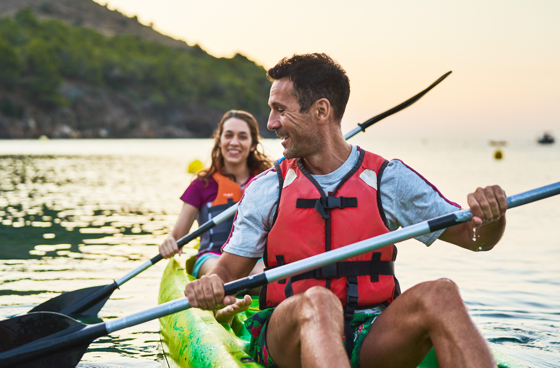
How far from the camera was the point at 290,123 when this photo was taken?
8.52 feet

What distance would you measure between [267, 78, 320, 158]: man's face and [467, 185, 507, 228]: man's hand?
2.45 feet

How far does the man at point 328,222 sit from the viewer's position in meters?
2.36

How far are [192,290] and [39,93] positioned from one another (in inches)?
2882

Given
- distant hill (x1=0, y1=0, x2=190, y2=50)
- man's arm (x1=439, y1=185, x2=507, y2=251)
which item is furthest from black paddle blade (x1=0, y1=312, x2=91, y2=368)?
distant hill (x1=0, y1=0, x2=190, y2=50)

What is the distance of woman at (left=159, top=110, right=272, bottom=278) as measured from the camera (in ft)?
16.3

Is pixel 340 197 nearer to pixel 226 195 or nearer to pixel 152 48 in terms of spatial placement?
pixel 226 195

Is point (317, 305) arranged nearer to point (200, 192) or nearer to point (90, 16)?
point (200, 192)

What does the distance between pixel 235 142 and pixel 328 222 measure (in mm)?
2700

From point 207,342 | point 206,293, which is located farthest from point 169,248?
point 206,293

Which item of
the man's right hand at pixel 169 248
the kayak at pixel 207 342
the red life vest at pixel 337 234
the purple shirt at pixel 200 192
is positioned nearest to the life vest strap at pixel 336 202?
the red life vest at pixel 337 234

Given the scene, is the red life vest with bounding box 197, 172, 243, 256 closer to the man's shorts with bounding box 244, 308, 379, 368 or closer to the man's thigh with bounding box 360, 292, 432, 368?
the man's shorts with bounding box 244, 308, 379, 368

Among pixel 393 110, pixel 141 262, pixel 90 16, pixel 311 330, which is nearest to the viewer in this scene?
pixel 311 330

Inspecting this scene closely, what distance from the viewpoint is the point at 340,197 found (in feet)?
8.44

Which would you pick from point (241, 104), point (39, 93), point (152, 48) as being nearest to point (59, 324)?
point (39, 93)
